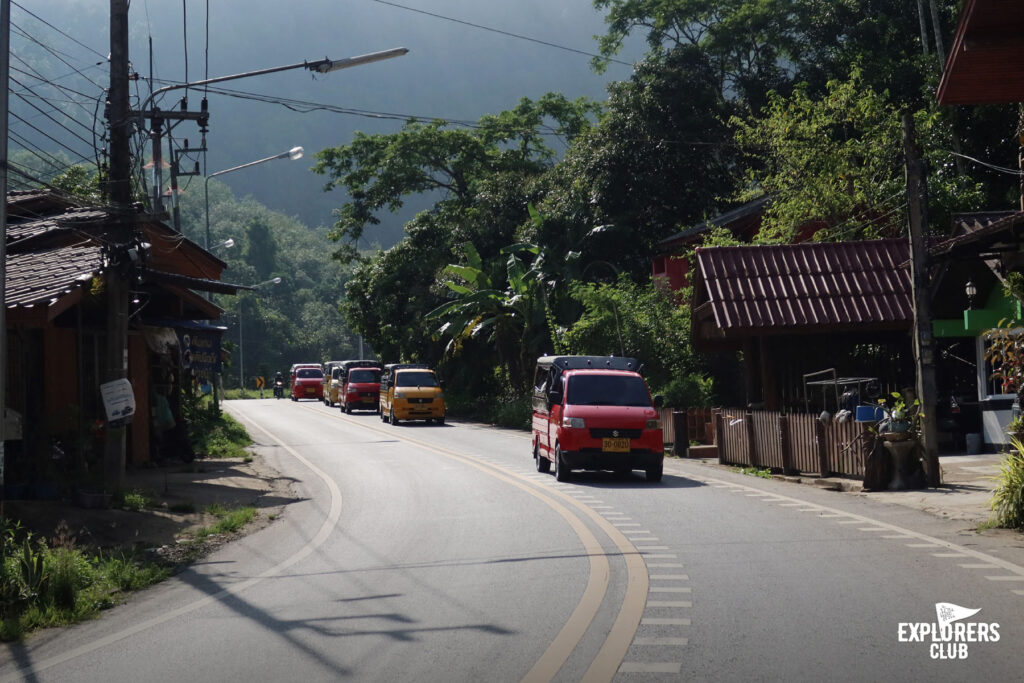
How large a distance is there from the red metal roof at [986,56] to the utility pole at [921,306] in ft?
7.96

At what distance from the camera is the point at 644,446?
62.6 ft

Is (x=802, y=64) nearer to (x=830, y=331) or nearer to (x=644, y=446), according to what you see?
(x=830, y=331)

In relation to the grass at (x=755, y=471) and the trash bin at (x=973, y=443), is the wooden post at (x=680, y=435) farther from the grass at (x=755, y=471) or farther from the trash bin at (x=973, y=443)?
the trash bin at (x=973, y=443)

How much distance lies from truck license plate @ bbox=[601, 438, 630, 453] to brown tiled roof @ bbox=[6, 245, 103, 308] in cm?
858

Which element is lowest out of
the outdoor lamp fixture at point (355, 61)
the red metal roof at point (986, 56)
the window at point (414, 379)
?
the window at point (414, 379)

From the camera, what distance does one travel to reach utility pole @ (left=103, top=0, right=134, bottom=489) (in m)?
16.6

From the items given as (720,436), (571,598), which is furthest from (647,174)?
(571,598)

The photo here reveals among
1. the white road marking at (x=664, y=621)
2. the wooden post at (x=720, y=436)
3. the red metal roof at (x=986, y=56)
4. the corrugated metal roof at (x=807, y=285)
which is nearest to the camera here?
the white road marking at (x=664, y=621)

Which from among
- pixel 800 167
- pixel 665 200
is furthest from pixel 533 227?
pixel 800 167

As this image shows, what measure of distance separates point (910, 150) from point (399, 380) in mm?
24582

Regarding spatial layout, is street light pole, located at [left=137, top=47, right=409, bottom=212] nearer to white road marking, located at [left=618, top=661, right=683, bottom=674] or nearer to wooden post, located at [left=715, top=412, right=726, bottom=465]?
wooden post, located at [left=715, top=412, right=726, bottom=465]

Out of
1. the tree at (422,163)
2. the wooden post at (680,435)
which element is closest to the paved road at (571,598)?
the wooden post at (680,435)

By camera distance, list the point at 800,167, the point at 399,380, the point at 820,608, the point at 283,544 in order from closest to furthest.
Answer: the point at 820,608 → the point at 283,544 → the point at 800,167 → the point at 399,380

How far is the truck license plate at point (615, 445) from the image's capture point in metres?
19.1
